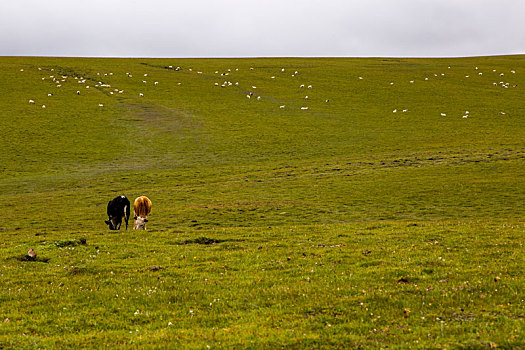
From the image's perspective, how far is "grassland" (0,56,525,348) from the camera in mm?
11516

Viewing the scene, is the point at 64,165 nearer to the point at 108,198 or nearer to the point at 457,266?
the point at 108,198

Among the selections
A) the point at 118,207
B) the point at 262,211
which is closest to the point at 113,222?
the point at 118,207

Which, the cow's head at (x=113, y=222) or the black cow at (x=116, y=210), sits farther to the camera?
the cow's head at (x=113, y=222)

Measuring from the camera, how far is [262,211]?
33.6 meters

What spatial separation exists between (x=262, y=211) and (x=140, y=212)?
9.32m

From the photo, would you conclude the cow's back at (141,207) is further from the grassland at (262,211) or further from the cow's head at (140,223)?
the grassland at (262,211)

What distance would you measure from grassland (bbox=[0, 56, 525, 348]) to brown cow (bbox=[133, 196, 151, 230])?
100 centimetres

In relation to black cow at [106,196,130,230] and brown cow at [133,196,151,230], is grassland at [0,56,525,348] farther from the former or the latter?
black cow at [106,196,130,230]

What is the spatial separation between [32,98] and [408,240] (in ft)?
278

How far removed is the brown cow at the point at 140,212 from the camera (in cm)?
2805

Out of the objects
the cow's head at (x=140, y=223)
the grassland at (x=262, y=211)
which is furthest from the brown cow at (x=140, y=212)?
the grassland at (x=262, y=211)

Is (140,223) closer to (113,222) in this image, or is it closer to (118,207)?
(118,207)

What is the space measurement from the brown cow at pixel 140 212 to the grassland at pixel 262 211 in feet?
3.28

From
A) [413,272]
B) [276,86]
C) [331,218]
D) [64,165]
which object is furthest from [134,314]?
[276,86]
